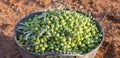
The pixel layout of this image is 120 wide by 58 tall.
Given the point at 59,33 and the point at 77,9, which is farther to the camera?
the point at 77,9

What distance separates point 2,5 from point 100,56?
163 cm

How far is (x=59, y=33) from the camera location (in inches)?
93.6

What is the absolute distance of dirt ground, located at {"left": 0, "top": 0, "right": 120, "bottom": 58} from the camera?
3.01 m

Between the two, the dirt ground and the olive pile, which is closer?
the olive pile

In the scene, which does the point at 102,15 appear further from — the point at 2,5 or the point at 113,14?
the point at 2,5

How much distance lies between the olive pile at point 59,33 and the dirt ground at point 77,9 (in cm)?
56

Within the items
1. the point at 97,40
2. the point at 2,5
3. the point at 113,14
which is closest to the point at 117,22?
the point at 113,14

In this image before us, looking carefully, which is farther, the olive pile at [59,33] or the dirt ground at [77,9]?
the dirt ground at [77,9]

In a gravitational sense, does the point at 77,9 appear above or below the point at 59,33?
below

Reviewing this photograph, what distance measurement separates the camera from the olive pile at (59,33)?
2314mm

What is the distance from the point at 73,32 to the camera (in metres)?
2.36

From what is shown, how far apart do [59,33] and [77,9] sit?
1272 mm

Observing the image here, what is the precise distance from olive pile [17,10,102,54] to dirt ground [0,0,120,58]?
1.83 feet

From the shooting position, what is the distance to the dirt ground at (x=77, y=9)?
119 inches
